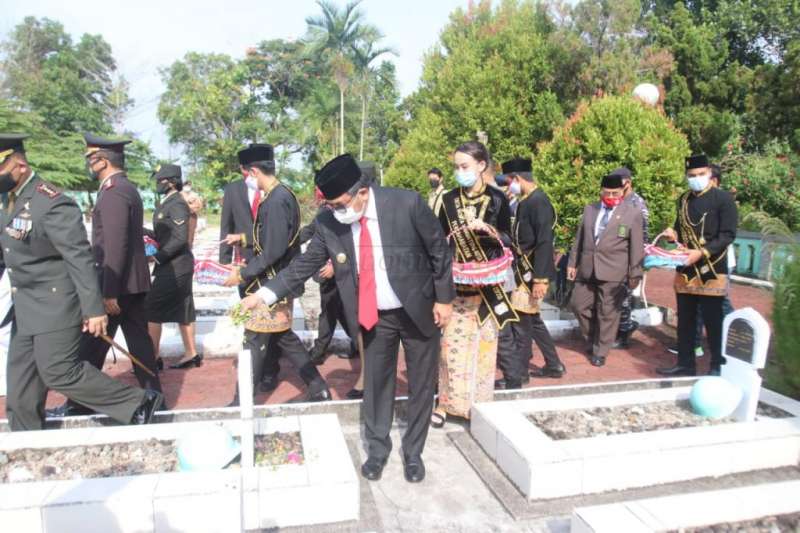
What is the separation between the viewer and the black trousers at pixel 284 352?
428cm

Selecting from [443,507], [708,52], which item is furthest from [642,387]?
[708,52]

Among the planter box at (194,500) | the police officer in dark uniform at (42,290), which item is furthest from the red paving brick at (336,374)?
the planter box at (194,500)

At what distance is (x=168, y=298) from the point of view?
529cm

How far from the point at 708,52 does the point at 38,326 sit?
2353 centimetres

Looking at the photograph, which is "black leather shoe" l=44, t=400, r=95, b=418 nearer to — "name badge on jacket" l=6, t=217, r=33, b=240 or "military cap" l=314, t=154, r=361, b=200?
"name badge on jacket" l=6, t=217, r=33, b=240

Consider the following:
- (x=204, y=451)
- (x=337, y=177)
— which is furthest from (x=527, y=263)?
(x=204, y=451)

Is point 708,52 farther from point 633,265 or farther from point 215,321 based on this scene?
point 215,321

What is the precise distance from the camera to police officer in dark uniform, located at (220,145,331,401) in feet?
13.8

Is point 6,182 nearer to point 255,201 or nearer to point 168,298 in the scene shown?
point 255,201

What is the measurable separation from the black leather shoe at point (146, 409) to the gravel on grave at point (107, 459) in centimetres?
36

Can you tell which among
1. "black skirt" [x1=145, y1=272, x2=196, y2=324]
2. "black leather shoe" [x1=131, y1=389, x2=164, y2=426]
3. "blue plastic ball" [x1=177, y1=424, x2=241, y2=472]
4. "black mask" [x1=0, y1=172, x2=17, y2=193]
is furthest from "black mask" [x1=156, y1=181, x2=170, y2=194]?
"blue plastic ball" [x1=177, y1=424, x2=241, y2=472]

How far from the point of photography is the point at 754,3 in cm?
2264

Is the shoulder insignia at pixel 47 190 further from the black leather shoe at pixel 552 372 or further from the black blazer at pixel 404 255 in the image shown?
the black leather shoe at pixel 552 372

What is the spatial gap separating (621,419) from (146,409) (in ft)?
10.6
